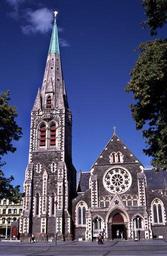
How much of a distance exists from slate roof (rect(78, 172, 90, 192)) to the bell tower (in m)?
1.29

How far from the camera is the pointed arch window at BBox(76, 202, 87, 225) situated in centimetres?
5306

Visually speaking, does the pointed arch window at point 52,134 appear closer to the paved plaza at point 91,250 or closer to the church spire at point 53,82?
the church spire at point 53,82

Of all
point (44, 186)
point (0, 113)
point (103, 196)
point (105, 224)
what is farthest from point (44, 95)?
point (0, 113)

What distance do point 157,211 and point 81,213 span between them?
38.9 ft

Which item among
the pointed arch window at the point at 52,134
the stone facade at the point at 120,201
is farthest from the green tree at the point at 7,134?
the pointed arch window at the point at 52,134

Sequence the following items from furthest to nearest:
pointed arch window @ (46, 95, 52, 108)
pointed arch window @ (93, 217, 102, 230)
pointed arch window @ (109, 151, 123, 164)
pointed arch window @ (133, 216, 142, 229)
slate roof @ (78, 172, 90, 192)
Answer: pointed arch window @ (46, 95, 52, 108)
slate roof @ (78, 172, 90, 192)
pointed arch window @ (109, 151, 123, 164)
pointed arch window @ (93, 217, 102, 230)
pointed arch window @ (133, 216, 142, 229)

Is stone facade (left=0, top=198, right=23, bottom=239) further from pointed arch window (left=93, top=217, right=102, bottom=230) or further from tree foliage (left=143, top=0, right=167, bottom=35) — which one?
tree foliage (left=143, top=0, right=167, bottom=35)

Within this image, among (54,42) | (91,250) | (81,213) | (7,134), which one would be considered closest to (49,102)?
(54,42)

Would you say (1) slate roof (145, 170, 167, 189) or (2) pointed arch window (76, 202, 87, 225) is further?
(1) slate roof (145, 170, 167, 189)

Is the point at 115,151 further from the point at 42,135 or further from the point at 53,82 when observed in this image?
the point at 53,82

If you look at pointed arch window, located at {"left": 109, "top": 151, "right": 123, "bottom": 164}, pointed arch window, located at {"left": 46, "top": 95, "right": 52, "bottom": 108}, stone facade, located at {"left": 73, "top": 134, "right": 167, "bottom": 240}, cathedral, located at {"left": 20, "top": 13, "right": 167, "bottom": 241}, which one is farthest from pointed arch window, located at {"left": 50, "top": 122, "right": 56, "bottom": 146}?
pointed arch window, located at {"left": 109, "top": 151, "right": 123, "bottom": 164}

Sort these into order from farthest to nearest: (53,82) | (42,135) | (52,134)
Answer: (53,82), (42,135), (52,134)

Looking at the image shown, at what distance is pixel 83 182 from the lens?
198ft

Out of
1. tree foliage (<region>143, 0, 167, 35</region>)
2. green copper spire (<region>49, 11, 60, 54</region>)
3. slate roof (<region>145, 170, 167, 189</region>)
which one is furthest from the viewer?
green copper spire (<region>49, 11, 60, 54</region>)
